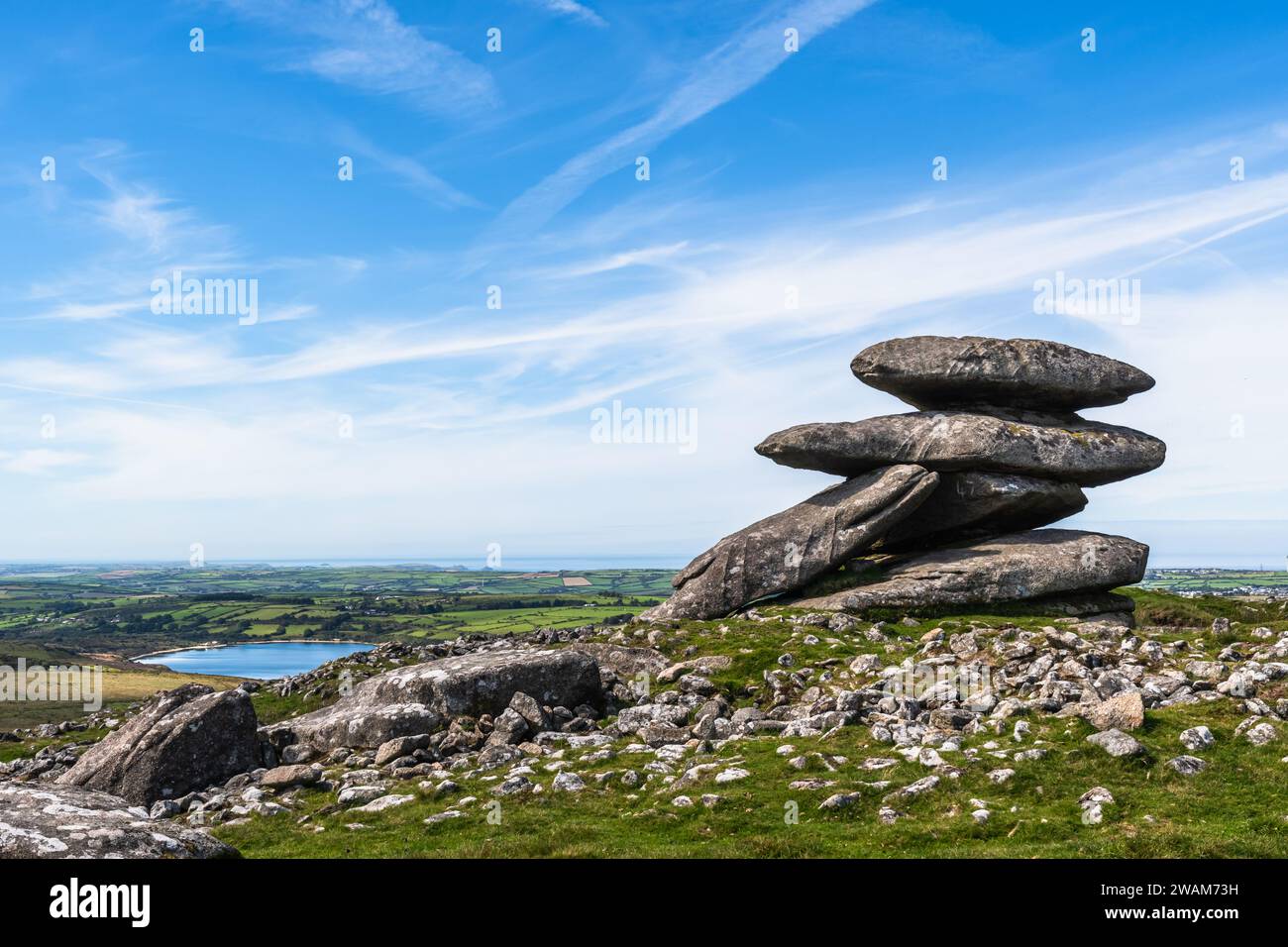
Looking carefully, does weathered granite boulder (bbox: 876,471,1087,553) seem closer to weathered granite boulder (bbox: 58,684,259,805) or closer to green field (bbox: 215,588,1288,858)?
green field (bbox: 215,588,1288,858)

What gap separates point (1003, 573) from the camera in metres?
35.2

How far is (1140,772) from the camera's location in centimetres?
1520

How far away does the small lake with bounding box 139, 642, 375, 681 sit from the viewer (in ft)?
260

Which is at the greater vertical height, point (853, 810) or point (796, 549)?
point (796, 549)

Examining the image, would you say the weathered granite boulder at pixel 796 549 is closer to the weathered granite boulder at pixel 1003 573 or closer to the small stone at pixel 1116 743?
the weathered granite boulder at pixel 1003 573

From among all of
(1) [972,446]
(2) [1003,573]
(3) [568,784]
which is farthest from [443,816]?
(1) [972,446]

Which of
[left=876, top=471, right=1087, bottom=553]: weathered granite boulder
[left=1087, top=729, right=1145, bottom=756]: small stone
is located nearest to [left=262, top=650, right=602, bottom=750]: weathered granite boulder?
[left=1087, top=729, right=1145, bottom=756]: small stone

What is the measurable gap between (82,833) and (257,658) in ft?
319

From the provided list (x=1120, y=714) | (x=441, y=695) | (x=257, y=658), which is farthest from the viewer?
(x=257, y=658)

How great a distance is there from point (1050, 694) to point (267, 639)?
416ft

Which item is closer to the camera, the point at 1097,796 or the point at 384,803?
the point at 1097,796

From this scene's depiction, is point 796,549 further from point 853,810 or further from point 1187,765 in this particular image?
point 853,810

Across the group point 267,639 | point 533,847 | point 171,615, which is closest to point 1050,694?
point 533,847

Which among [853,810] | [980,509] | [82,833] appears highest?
[980,509]
